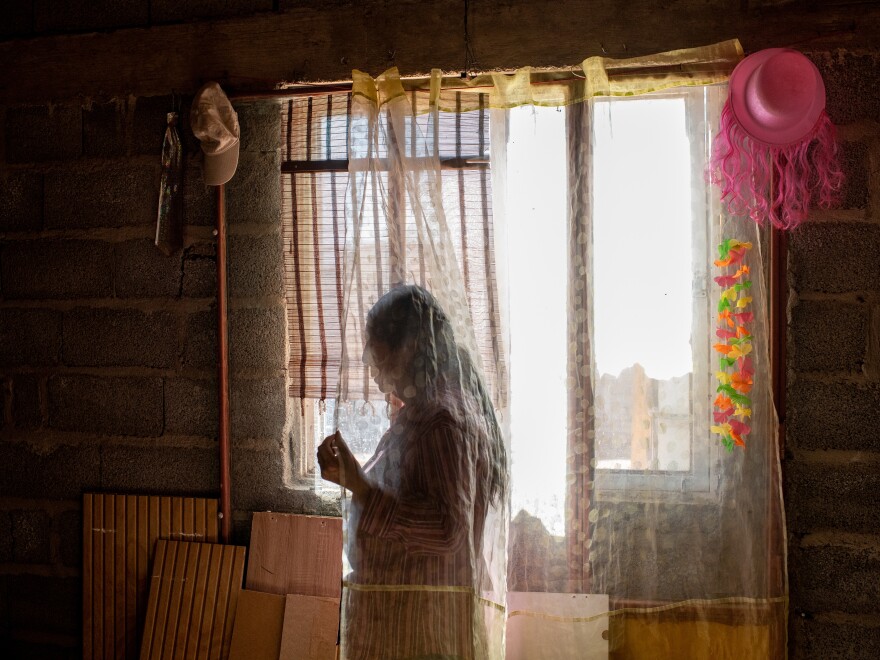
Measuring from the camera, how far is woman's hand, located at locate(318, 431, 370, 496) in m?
1.63

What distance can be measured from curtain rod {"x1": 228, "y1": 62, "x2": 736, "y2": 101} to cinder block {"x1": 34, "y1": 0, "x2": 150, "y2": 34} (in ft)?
1.48

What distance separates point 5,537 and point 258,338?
1097mm

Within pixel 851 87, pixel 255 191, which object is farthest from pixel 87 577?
pixel 851 87

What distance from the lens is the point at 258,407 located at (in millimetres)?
2102

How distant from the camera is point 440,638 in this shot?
5.45 ft

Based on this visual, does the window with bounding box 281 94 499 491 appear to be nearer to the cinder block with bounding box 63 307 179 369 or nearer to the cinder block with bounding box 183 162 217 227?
→ the cinder block with bounding box 183 162 217 227

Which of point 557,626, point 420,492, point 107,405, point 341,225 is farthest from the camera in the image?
point 107,405

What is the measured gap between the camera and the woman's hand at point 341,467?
64.3 inches

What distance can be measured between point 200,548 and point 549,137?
Result: 5.09ft

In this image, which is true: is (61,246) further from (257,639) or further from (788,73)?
(788,73)

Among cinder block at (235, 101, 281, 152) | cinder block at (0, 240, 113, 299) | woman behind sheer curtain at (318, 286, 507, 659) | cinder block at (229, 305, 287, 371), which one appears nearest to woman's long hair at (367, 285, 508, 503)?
woman behind sheer curtain at (318, 286, 507, 659)

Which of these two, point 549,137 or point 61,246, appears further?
point 61,246

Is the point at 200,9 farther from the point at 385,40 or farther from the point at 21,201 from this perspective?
the point at 21,201

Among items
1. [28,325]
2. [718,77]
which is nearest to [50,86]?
[28,325]
